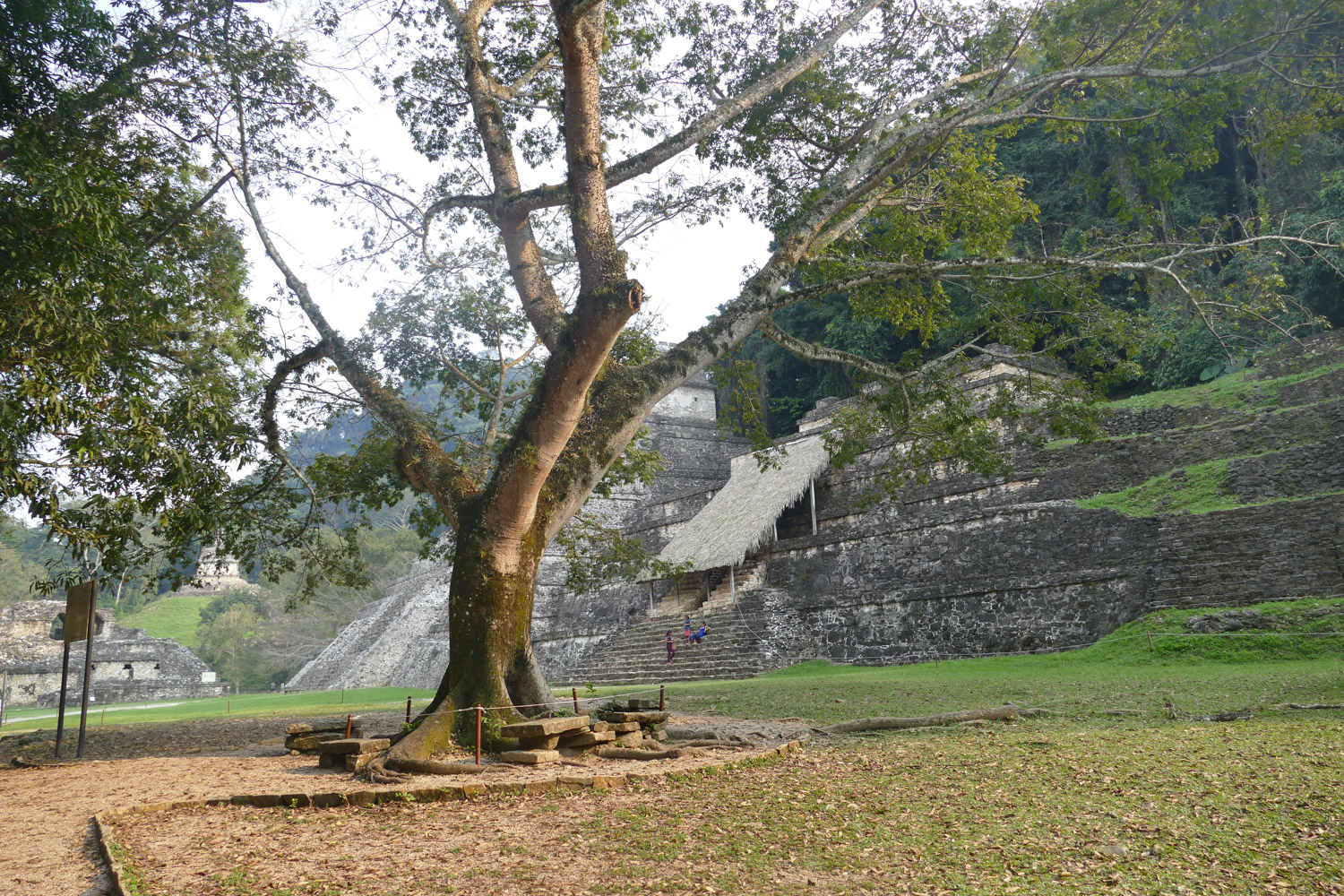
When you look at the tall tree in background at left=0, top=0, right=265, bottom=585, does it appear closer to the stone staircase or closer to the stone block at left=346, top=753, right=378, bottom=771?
the stone block at left=346, top=753, right=378, bottom=771

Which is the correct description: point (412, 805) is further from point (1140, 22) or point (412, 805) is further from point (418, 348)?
point (1140, 22)

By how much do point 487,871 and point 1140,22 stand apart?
9.63 meters

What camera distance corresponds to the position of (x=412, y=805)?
4.66m

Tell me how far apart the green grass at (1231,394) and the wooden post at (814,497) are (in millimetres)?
6254

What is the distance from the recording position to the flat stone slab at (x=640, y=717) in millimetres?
6434

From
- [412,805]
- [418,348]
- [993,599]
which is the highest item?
[418,348]

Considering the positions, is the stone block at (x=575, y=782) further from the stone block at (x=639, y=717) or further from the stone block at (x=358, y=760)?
the stone block at (x=358, y=760)

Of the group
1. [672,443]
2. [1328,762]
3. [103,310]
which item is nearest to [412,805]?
[103,310]

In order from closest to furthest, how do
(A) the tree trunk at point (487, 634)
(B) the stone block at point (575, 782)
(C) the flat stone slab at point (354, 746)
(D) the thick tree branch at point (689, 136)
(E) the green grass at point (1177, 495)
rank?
(B) the stone block at point (575, 782) < (C) the flat stone slab at point (354, 746) < (A) the tree trunk at point (487, 634) < (D) the thick tree branch at point (689, 136) < (E) the green grass at point (1177, 495)

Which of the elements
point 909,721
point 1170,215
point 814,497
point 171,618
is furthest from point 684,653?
point 171,618

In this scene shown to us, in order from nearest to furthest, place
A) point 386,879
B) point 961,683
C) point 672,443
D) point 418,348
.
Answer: point 386,879, point 961,683, point 418,348, point 672,443

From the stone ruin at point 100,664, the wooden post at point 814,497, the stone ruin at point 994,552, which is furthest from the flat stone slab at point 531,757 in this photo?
the stone ruin at point 100,664

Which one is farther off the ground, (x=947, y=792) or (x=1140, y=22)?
(x=1140, y=22)

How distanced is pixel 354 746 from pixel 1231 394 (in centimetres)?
1605
